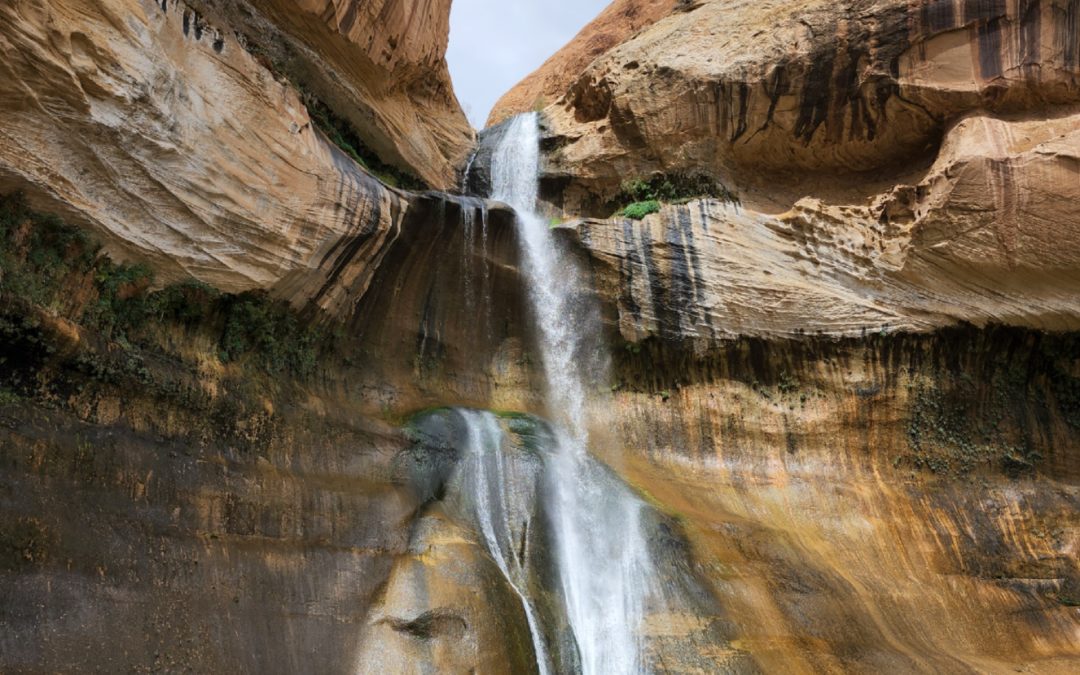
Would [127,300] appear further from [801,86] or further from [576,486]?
[801,86]

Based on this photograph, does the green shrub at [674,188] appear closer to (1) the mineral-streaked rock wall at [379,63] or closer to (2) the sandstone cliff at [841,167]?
(2) the sandstone cliff at [841,167]

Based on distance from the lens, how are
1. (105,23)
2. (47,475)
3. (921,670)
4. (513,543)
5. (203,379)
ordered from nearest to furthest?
(47,475), (105,23), (921,670), (203,379), (513,543)

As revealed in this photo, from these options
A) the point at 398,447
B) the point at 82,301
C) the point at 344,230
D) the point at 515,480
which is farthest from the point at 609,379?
the point at 82,301

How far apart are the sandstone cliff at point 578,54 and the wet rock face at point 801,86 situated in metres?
8.29

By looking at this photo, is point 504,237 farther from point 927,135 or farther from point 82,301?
point 927,135

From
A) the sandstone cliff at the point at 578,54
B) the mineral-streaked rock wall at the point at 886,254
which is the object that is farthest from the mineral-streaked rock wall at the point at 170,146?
the sandstone cliff at the point at 578,54

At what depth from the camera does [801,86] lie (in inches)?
489

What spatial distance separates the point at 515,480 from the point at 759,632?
343 cm

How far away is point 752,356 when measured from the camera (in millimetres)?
12023

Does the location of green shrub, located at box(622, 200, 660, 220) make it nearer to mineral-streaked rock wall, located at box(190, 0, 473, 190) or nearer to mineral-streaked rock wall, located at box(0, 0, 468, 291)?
mineral-streaked rock wall, located at box(190, 0, 473, 190)

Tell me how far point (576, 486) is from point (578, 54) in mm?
18311

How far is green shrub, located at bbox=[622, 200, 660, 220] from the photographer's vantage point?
1240cm

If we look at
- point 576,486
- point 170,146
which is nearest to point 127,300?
point 170,146

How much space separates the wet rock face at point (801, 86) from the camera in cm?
1107
